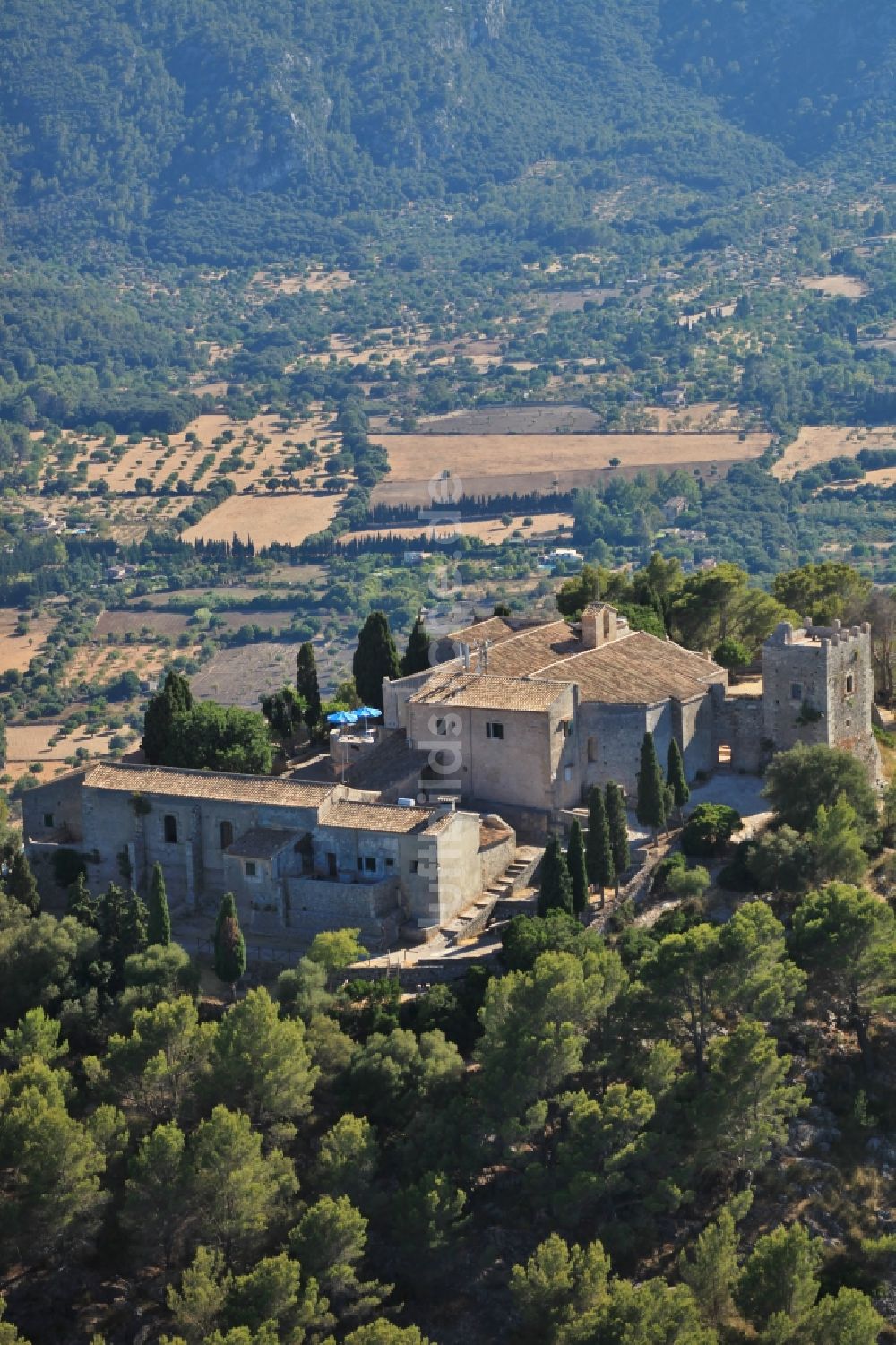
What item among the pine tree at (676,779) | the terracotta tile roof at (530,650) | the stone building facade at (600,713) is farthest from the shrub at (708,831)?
the terracotta tile roof at (530,650)

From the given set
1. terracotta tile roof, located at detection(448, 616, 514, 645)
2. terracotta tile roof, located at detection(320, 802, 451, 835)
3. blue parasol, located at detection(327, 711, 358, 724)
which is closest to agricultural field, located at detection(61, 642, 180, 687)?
terracotta tile roof, located at detection(448, 616, 514, 645)

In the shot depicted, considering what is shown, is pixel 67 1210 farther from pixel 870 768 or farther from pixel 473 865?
pixel 870 768

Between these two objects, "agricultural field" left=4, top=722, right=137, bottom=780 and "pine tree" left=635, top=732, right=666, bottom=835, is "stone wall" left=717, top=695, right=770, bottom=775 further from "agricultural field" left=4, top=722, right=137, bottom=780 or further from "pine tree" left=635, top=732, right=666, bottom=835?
"agricultural field" left=4, top=722, right=137, bottom=780

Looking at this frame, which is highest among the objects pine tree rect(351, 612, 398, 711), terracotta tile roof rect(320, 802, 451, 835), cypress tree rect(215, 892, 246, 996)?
pine tree rect(351, 612, 398, 711)

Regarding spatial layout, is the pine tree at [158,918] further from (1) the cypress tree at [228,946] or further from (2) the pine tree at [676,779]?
(2) the pine tree at [676,779]

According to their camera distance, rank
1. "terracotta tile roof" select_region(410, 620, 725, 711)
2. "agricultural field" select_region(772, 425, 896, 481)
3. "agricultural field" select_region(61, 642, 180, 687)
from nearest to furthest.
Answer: "terracotta tile roof" select_region(410, 620, 725, 711) → "agricultural field" select_region(61, 642, 180, 687) → "agricultural field" select_region(772, 425, 896, 481)

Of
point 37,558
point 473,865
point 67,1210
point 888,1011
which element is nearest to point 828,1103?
point 888,1011
